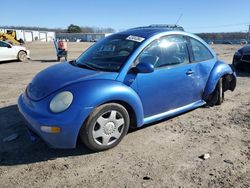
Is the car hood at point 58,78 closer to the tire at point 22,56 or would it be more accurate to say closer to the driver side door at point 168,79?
the driver side door at point 168,79

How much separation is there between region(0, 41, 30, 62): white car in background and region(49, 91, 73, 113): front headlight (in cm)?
1273

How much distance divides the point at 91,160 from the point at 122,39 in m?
2.09

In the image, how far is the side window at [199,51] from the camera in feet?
16.2

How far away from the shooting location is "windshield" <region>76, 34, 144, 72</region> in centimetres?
404

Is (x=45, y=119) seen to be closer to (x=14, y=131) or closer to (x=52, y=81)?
(x=52, y=81)

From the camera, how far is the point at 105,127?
11.9 feet

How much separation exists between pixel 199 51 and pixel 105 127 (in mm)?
2540

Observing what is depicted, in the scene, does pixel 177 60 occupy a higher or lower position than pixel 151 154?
higher

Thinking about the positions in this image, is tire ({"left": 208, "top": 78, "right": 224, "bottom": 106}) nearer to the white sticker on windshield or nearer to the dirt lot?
the dirt lot

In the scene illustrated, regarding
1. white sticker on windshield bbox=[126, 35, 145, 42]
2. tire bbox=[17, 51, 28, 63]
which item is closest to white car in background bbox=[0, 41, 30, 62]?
tire bbox=[17, 51, 28, 63]

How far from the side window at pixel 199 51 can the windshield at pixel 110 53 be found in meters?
1.26

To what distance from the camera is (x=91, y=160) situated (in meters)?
3.50

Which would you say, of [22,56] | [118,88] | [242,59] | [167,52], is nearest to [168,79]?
[167,52]

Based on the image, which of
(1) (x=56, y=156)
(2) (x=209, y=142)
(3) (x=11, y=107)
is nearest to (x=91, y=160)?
(1) (x=56, y=156)
